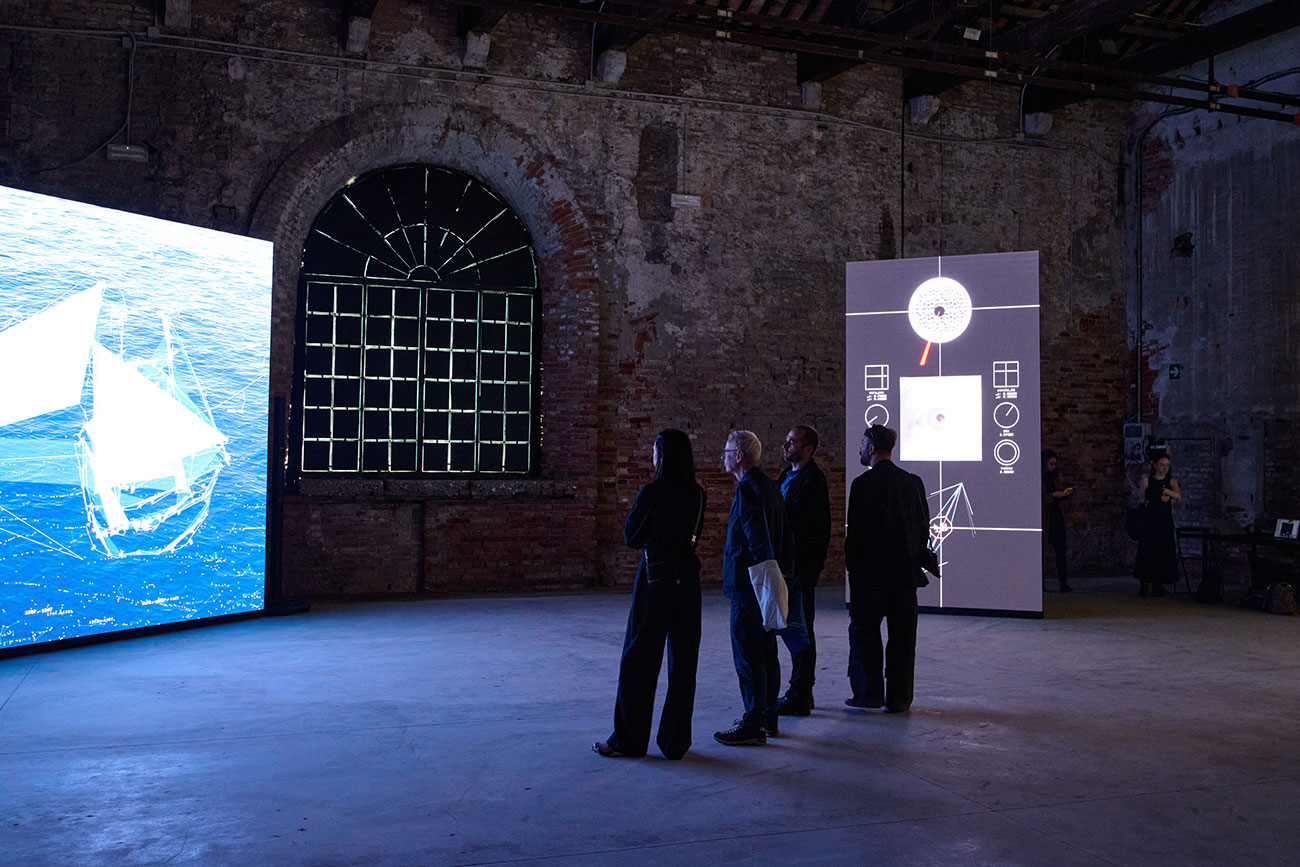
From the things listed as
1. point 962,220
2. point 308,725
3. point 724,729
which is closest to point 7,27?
point 308,725

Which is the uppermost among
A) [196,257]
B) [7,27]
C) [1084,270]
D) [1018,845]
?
[7,27]

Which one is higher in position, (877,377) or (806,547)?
(877,377)

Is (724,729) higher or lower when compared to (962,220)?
lower

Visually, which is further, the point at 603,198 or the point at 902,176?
the point at 902,176

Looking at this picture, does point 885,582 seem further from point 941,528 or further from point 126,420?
point 126,420

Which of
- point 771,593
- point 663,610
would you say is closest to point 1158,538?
point 771,593

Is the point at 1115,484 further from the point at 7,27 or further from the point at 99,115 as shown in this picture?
the point at 7,27

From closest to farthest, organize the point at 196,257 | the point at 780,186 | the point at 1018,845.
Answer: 1. the point at 1018,845
2. the point at 196,257
3. the point at 780,186

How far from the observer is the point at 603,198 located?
1157 centimetres

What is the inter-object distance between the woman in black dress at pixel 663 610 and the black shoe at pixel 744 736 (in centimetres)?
33

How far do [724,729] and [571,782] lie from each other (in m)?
1.19

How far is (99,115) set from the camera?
32.0 ft

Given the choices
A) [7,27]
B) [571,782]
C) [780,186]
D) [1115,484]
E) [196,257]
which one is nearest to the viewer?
[571,782]

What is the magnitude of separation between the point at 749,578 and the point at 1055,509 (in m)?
7.57
